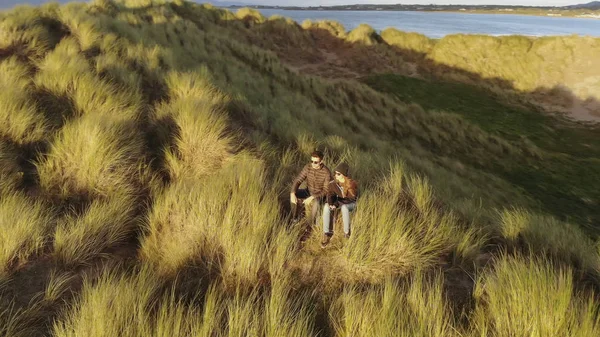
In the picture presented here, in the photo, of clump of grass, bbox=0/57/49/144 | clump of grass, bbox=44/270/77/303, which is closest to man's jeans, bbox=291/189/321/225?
clump of grass, bbox=44/270/77/303

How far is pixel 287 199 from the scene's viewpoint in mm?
4660

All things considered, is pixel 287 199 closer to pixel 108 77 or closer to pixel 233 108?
pixel 233 108

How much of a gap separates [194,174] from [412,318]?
376cm

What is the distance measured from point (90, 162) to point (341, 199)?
356 cm

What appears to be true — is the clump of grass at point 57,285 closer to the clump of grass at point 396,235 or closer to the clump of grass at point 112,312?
the clump of grass at point 112,312

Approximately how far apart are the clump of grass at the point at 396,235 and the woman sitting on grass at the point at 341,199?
219 millimetres

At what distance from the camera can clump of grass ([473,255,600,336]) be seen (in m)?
2.59

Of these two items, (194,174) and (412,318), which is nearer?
(412,318)

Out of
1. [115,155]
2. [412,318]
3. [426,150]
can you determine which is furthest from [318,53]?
[412,318]

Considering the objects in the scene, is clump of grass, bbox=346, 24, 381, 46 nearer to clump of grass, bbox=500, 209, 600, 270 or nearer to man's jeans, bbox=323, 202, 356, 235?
clump of grass, bbox=500, 209, 600, 270

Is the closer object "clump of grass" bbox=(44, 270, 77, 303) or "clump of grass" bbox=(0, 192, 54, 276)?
"clump of grass" bbox=(44, 270, 77, 303)

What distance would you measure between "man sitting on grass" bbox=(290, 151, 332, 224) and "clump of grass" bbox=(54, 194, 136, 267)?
80.6 inches

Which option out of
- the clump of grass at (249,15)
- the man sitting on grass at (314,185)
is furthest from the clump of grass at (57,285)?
the clump of grass at (249,15)

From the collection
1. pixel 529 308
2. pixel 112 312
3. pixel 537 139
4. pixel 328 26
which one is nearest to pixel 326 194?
pixel 529 308
